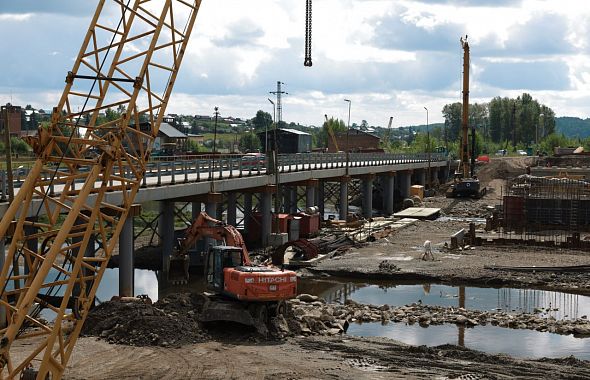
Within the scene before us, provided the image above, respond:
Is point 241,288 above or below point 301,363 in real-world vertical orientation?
above

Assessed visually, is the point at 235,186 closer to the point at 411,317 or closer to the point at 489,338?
the point at 411,317

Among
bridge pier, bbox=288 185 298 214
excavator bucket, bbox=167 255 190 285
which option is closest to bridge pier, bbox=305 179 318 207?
bridge pier, bbox=288 185 298 214

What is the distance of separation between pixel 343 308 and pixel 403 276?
9.96 m

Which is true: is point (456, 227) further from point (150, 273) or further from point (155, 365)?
point (155, 365)

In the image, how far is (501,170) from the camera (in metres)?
114

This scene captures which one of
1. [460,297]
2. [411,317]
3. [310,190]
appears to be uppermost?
[310,190]

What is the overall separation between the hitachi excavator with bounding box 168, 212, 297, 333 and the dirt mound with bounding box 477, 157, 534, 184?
276 ft

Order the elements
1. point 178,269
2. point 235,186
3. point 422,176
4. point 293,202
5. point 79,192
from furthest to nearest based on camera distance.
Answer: point 422,176 < point 293,202 < point 235,186 < point 178,269 < point 79,192

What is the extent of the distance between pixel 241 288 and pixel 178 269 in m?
9.99

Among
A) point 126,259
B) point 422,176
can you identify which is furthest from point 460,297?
point 422,176

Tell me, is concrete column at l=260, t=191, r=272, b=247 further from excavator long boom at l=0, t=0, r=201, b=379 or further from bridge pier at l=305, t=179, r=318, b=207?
excavator long boom at l=0, t=0, r=201, b=379

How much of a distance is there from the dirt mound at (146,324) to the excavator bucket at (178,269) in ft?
21.3

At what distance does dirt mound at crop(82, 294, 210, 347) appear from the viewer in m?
27.6

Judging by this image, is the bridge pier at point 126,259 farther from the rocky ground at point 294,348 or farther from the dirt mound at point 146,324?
the dirt mound at point 146,324
